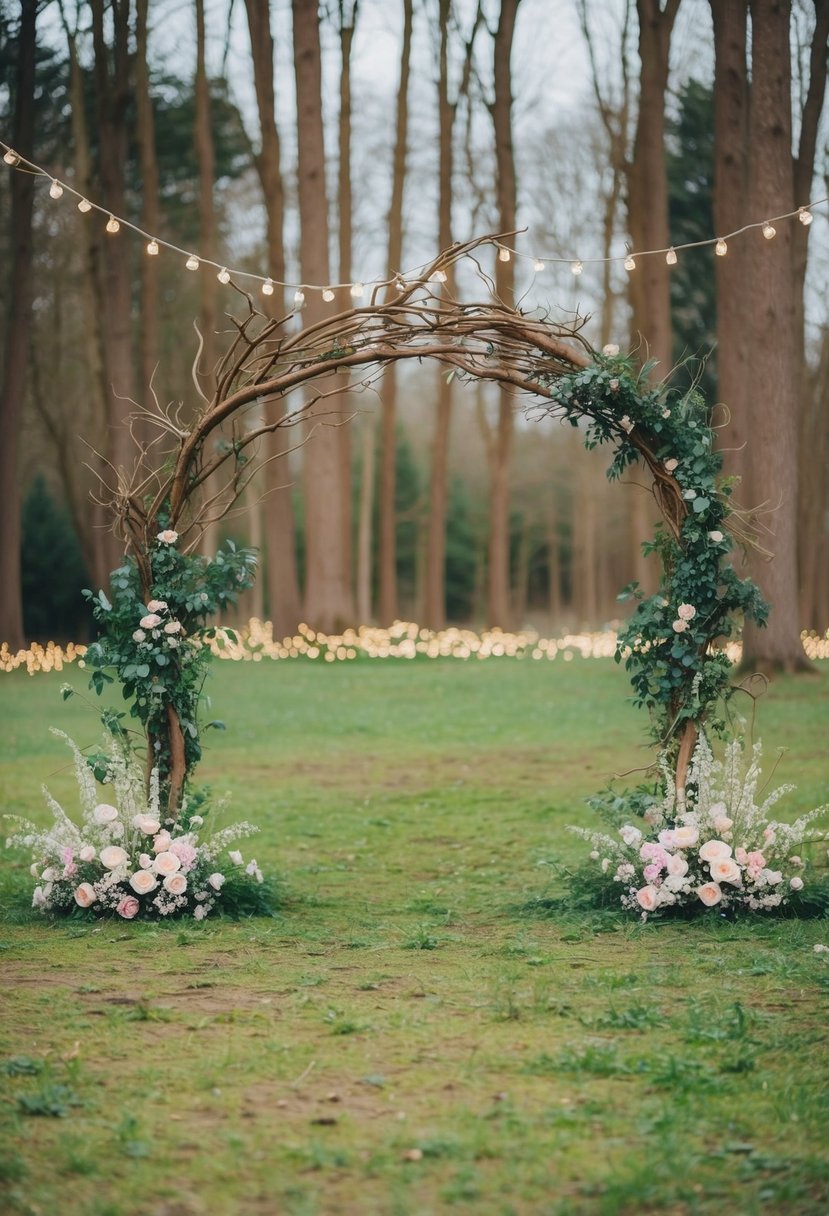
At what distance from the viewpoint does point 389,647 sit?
24.2 metres

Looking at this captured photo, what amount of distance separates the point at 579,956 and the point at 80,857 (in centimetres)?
254

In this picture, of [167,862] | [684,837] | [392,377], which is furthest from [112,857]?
[392,377]

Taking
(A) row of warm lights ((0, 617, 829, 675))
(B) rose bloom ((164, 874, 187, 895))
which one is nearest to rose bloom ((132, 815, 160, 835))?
(B) rose bloom ((164, 874, 187, 895))

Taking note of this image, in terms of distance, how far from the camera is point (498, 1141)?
3.48 m

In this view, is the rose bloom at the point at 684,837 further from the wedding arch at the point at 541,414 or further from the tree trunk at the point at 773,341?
the tree trunk at the point at 773,341

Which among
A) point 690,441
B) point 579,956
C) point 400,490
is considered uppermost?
point 400,490

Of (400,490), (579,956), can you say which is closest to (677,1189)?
(579,956)

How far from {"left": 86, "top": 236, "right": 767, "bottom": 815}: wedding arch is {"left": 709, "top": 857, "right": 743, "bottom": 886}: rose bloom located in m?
0.59

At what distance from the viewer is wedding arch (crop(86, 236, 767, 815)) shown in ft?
21.2

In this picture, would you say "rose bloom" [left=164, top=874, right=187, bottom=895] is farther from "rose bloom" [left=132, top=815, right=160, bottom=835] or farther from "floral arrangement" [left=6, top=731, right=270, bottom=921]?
"rose bloom" [left=132, top=815, right=160, bottom=835]

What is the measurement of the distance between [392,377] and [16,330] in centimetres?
732

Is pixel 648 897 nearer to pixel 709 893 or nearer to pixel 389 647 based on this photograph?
pixel 709 893

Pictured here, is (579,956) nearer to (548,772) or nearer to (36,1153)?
(36,1153)

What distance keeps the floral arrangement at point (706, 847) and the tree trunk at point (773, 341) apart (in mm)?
8143
